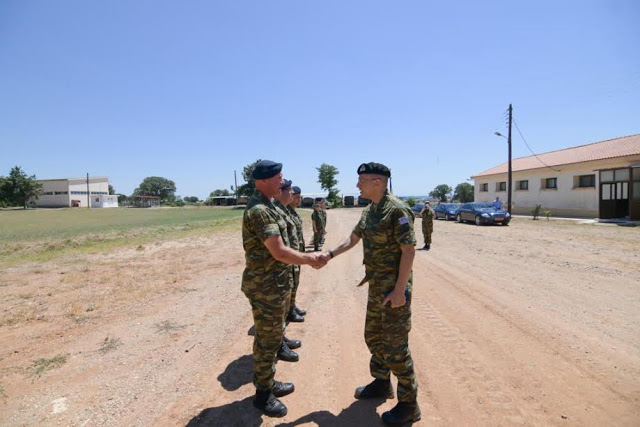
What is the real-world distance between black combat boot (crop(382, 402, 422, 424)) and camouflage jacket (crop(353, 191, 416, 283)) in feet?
3.21

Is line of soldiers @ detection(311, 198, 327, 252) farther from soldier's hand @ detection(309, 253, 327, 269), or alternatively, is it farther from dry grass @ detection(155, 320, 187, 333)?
soldier's hand @ detection(309, 253, 327, 269)

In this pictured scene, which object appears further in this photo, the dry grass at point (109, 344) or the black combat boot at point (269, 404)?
the dry grass at point (109, 344)

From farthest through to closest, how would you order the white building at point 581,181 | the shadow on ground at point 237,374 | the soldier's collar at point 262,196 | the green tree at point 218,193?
the green tree at point 218,193 < the white building at point 581,181 < the shadow on ground at point 237,374 < the soldier's collar at point 262,196

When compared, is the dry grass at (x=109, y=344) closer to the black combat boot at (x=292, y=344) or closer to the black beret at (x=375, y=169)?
the black combat boot at (x=292, y=344)

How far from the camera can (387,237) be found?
275cm

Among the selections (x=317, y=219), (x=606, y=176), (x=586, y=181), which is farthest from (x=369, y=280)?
(x=586, y=181)

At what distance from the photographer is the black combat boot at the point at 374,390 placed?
3.04 m

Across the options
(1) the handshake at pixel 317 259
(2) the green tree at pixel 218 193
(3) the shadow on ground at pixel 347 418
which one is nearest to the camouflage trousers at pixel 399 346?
(3) the shadow on ground at pixel 347 418

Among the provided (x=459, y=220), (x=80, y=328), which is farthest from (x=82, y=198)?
(x=80, y=328)

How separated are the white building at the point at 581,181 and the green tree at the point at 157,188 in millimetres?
106240

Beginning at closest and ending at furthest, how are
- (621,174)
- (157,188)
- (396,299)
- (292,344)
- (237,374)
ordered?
(396,299) → (237,374) → (292,344) → (621,174) → (157,188)

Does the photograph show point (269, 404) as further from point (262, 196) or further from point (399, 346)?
point (262, 196)

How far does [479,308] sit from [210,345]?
3.88 meters

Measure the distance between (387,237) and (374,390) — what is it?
4.58 ft
